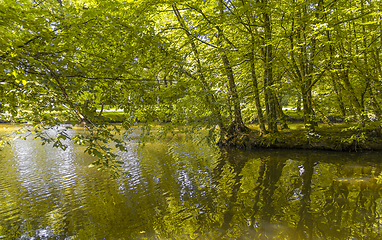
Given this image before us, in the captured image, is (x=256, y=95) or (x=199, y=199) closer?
(x=199, y=199)

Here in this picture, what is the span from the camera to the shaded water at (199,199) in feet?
13.8

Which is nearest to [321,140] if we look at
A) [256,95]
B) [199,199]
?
[256,95]

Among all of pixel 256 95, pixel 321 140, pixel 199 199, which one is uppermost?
pixel 256 95

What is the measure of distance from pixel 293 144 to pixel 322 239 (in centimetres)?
861

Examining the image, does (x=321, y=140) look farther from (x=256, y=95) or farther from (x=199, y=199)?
(x=199, y=199)

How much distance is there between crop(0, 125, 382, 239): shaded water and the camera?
4.20 m

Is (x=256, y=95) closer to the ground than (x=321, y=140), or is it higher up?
higher up

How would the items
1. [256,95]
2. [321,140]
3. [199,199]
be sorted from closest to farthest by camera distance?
[199,199], [256,95], [321,140]

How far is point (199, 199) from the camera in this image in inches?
223

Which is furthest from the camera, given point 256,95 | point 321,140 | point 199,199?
point 321,140

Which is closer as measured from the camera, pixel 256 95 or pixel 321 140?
pixel 256 95

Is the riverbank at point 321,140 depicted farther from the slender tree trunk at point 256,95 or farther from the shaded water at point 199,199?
the shaded water at point 199,199

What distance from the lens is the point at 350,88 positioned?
10.3 m

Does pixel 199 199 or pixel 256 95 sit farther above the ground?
pixel 256 95
